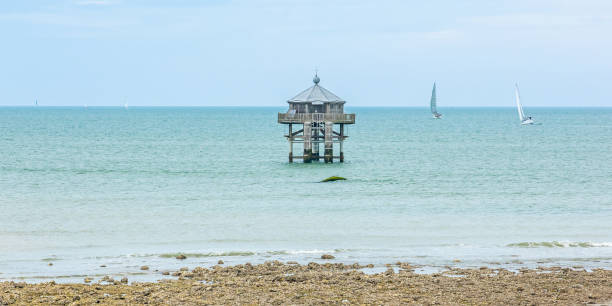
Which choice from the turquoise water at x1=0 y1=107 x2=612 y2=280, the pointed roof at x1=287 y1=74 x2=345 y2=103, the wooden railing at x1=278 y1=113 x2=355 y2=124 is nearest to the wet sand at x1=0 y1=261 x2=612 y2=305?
the turquoise water at x1=0 y1=107 x2=612 y2=280

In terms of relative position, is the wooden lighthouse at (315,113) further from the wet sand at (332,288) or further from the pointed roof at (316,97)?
the wet sand at (332,288)

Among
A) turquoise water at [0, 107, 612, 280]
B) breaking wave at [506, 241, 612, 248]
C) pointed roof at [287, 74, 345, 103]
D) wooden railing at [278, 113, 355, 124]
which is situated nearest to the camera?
turquoise water at [0, 107, 612, 280]

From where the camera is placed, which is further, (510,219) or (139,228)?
(510,219)

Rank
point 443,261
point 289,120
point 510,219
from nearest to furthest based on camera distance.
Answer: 1. point 443,261
2. point 510,219
3. point 289,120

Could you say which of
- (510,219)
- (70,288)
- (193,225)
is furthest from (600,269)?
(193,225)

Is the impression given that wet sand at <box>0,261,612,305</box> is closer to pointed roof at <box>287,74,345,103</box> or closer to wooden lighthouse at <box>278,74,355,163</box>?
wooden lighthouse at <box>278,74,355,163</box>

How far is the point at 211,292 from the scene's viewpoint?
1670cm

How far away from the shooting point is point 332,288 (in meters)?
17.2

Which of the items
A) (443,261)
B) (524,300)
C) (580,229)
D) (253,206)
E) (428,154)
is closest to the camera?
(524,300)

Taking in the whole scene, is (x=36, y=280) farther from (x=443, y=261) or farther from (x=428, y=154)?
(x=428, y=154)

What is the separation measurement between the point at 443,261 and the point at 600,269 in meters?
4.08

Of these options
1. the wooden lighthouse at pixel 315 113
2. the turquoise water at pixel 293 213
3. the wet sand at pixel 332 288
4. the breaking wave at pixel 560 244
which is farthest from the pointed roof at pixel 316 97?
the wet sand at pixel 332 288

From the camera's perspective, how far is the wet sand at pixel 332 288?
16016mm

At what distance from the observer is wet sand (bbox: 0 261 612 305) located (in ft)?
52.5
